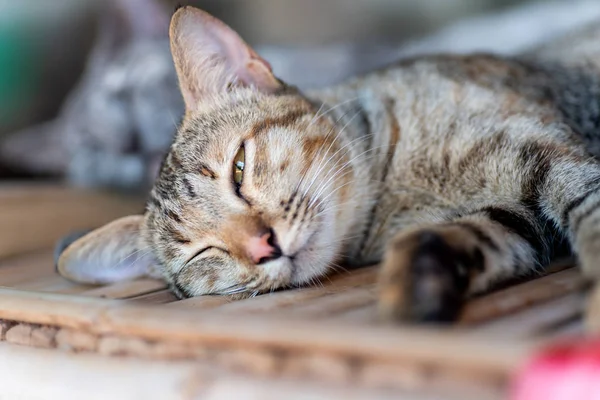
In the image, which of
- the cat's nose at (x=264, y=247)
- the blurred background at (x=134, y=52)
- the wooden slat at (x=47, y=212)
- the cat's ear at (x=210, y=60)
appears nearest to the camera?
the cat's nose at (x=264, y=247)

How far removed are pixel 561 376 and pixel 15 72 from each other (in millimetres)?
3017

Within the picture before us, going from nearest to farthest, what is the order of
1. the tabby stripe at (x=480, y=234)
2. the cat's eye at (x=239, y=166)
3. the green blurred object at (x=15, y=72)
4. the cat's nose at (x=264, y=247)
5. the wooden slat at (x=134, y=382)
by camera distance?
the wooden slat at (x=134, y=382) → the tabby stripe at (x=480, y=234) → the cat's nose at (x=264, y=247) → the cat's eye at (x=239, y=166) → the green blurred object at (x=15, y=72)

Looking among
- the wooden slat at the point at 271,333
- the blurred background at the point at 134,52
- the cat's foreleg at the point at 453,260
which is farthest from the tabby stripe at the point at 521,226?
the blurred background at the point at 134,52

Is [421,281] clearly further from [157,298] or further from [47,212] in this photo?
[47,212]

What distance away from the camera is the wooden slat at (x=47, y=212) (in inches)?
83.4

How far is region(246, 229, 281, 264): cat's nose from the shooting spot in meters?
1.27

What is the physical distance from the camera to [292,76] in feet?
9.36

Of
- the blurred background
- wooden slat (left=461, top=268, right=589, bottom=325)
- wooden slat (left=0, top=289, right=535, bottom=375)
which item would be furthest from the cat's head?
the blurred background

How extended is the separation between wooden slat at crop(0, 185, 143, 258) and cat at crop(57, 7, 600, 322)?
0.61 meters

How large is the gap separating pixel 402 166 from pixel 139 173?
147 cm

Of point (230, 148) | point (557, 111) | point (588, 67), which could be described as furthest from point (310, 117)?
point (588, 67)

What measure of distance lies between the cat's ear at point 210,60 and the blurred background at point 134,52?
2.68 ft

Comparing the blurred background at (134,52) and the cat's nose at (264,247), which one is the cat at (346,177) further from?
A: the blurred background at (134,52)

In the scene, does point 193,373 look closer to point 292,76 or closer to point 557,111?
point 557,111
